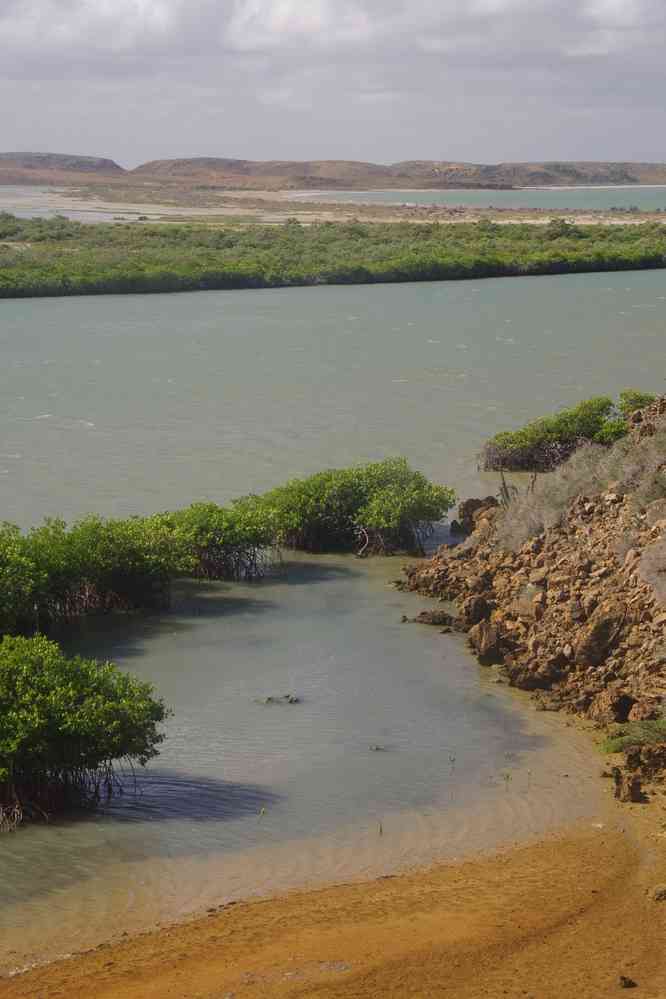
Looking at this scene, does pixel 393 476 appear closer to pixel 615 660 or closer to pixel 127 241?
pixel 615 660

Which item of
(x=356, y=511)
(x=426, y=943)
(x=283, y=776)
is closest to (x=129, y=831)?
(x=283, y=776)

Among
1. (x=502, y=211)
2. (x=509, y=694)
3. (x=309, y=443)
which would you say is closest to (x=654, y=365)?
(x=309, y=443)

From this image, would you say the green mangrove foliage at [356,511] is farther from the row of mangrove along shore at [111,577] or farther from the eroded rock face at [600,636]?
the eroded rock face at [600,636]

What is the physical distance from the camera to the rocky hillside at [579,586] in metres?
11.8

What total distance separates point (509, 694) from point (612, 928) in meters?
4.59

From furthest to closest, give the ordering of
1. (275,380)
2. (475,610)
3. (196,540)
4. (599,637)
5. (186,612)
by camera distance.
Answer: (275,380)
(196,540)
(186,612)
(475,610)
(599,637)

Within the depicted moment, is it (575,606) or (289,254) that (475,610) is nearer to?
(575,606)

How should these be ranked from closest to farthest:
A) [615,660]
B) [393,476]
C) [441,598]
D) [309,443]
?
[615,660], [441,598], [393,476], [309,443]

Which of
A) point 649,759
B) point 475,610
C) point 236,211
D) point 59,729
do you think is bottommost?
point 649,759

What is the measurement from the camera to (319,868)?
908cm

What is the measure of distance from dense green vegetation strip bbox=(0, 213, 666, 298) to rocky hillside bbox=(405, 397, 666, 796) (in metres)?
37.3

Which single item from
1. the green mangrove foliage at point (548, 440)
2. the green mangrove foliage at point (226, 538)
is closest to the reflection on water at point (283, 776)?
the green mangrove foliage at point (226, 538)

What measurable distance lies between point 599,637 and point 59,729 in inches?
192

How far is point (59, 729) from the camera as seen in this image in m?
9.48
